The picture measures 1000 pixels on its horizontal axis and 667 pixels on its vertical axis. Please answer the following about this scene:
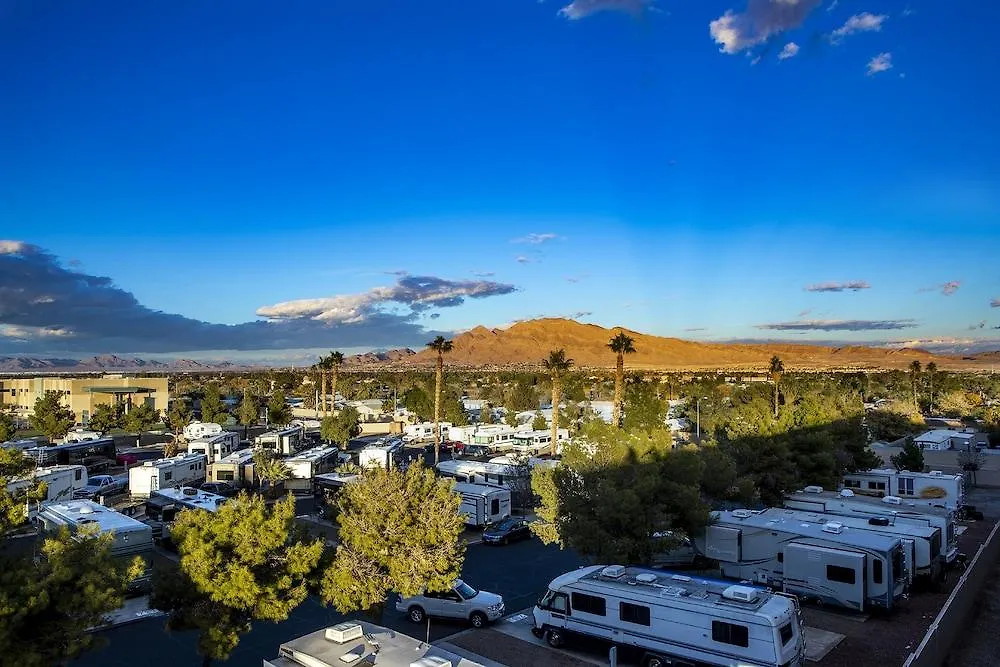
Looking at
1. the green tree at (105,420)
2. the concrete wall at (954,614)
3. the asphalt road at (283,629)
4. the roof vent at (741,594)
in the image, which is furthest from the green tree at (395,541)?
the green tree at (105,420)

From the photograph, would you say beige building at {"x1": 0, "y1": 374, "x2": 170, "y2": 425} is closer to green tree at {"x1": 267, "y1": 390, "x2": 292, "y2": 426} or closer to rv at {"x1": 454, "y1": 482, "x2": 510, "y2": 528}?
green tree at {"x1": 267, "y1": 390, "x2": 292, "y2": 426}

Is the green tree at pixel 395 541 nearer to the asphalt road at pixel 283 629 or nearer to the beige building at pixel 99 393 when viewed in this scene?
the asphalt road at pixel 283 629

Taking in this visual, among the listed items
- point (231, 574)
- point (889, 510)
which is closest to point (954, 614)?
point (889, 510)

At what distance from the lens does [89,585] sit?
9469mm

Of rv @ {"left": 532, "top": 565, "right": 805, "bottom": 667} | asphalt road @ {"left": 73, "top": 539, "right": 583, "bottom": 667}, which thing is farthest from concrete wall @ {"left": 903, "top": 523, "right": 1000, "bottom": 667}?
asphalt road @ {"left": 73, "top": 539, "right": 583, "bottom": 667}

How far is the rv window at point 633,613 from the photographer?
14027mm

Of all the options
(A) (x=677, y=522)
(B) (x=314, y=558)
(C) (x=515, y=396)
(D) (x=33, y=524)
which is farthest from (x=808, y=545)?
(C) (x=515, y=396)

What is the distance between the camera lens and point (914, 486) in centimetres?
3088

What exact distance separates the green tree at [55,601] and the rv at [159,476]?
2199cm

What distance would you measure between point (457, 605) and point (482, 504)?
32.2 ft

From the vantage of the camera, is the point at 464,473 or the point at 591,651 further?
the point at 464,473

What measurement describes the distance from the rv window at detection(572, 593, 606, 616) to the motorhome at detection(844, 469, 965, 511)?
728 inches

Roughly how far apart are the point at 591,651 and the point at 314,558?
650cm

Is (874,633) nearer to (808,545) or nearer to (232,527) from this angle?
(808,545)
